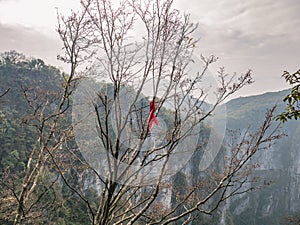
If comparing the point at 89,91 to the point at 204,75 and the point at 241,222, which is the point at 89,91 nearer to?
the point at 204,75

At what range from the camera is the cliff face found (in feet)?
156

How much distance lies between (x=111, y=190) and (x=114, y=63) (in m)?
0.97

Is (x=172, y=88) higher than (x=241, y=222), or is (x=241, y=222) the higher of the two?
(x=172, y=88)

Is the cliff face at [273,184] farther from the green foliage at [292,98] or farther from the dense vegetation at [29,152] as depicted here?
the green foliage at [292,98]

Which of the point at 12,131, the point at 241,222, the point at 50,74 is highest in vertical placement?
the point at 50,74

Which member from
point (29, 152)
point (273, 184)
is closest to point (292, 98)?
point (29, 152)

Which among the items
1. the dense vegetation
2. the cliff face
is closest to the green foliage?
the dense vegetation

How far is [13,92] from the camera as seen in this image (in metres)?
19.3

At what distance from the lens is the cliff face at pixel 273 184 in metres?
47.6

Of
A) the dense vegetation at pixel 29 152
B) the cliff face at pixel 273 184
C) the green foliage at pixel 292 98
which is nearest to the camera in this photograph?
the green foliage at pixel 292 98

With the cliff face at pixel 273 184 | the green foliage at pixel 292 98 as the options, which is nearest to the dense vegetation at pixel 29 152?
the green foliage at pixel 292 98

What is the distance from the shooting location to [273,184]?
48750 millimetres

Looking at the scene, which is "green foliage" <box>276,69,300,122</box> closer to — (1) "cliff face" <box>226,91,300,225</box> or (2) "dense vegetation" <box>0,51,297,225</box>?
(2) "dense vegetation" <box>0,51,297,225</box>

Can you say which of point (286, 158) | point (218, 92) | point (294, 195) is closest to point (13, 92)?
point (218, 92)
